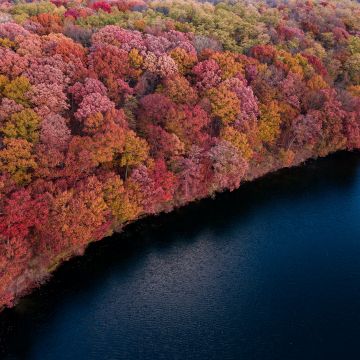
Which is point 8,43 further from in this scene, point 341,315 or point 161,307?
point 341,315

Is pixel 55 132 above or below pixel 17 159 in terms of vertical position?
above

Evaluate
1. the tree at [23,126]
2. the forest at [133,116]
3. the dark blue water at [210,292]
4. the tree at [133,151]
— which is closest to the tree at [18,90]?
the forest at [133,116]

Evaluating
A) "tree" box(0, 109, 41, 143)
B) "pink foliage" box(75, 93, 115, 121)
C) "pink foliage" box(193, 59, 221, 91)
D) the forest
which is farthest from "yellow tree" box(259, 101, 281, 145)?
"tree" box(0, 109, 41, 143)

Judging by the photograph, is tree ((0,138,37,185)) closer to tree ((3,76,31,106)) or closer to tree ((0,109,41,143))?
tree ((0,109,41,143))

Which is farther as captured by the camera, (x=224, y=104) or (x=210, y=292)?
(x=224, y=104)

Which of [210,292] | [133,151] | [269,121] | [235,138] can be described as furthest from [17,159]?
[269,121]

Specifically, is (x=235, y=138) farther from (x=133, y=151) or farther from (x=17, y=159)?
(x=17, y=159)

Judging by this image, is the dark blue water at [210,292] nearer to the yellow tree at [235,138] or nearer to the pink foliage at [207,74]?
the yellow tree at [235,138]
